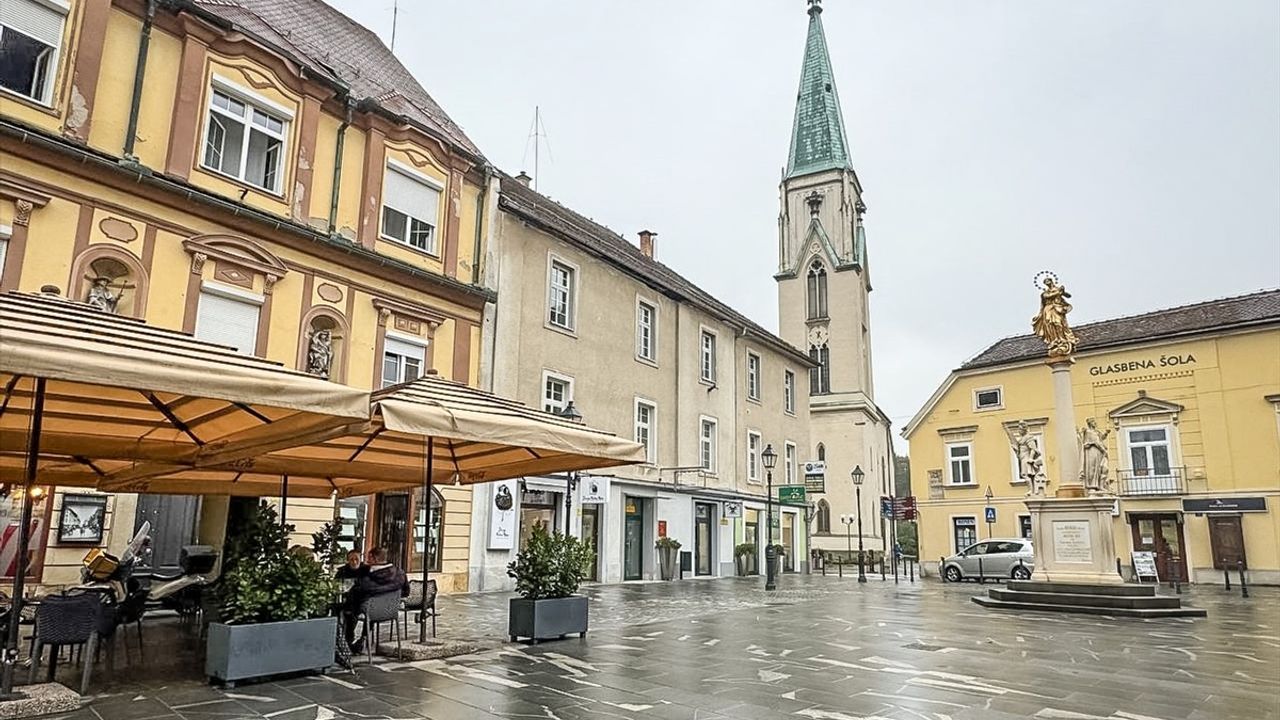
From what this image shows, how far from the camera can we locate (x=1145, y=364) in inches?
1265

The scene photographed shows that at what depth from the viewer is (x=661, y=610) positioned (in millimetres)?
15594

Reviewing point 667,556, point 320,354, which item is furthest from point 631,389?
point 320,354

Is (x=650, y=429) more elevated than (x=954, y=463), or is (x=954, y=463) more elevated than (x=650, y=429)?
(x=650, y=429)

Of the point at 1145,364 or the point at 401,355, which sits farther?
the point at 1145,364

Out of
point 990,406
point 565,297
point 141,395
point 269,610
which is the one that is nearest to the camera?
point 141,395

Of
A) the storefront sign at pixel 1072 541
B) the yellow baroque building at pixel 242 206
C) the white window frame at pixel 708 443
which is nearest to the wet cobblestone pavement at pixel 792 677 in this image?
the storefront sign at pixel 1072 541

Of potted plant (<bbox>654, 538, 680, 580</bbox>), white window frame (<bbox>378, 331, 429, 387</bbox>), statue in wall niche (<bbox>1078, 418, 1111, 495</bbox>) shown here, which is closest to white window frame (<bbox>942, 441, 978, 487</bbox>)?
potted plant (<bbox>654, 538, 680, 580</bbox>)

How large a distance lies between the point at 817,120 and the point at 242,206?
5405cm

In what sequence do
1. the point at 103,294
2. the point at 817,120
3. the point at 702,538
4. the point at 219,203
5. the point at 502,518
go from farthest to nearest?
1. the point at 817,120
2. the point at 702,538
3. the point at 502,518
4. the point at 219,203
5. the point at 103,294

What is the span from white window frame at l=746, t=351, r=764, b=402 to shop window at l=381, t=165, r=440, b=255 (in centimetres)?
1669

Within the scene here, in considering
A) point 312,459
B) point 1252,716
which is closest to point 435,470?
point 312,459

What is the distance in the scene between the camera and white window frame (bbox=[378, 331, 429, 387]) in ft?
56.3

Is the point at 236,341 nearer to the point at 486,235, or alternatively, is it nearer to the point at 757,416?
the point at 486,235

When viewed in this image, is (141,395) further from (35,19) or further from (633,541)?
(633,541)
